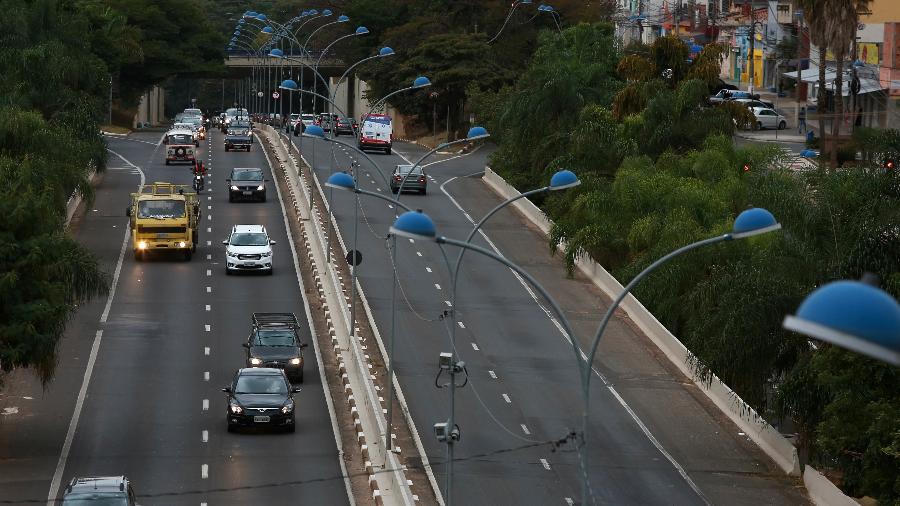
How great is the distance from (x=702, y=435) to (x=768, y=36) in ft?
221

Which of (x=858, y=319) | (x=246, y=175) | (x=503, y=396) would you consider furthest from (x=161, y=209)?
(x=858, y=319)

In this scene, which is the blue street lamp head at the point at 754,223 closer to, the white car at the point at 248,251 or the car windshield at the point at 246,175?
the white car at the point at 248,251

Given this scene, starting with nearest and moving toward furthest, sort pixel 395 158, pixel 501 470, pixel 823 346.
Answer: pixel 823 346
pixel 501 470
pixel 395 158

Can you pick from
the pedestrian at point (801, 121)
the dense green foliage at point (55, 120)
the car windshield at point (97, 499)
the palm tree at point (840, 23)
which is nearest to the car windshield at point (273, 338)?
the dense green foliage at point (55, 120)

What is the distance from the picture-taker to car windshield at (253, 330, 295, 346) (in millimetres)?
44062

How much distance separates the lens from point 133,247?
206ft

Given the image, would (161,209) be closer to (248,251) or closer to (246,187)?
(248,251)

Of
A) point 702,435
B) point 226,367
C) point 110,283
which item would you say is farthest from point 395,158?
point 702,435

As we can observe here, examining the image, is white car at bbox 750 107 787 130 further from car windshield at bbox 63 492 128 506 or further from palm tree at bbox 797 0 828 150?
car windshield at bbox 63 492 128 506

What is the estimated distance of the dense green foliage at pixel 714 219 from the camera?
105ft

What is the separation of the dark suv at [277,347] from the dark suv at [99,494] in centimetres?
1531

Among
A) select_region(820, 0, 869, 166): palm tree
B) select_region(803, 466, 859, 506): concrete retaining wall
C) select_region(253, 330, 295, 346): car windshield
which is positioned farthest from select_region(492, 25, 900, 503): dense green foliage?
select_region(253, 330, 295, 346): car windshield

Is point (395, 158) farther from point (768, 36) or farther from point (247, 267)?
point (247, 267)

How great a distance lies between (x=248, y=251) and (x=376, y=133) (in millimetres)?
41045
